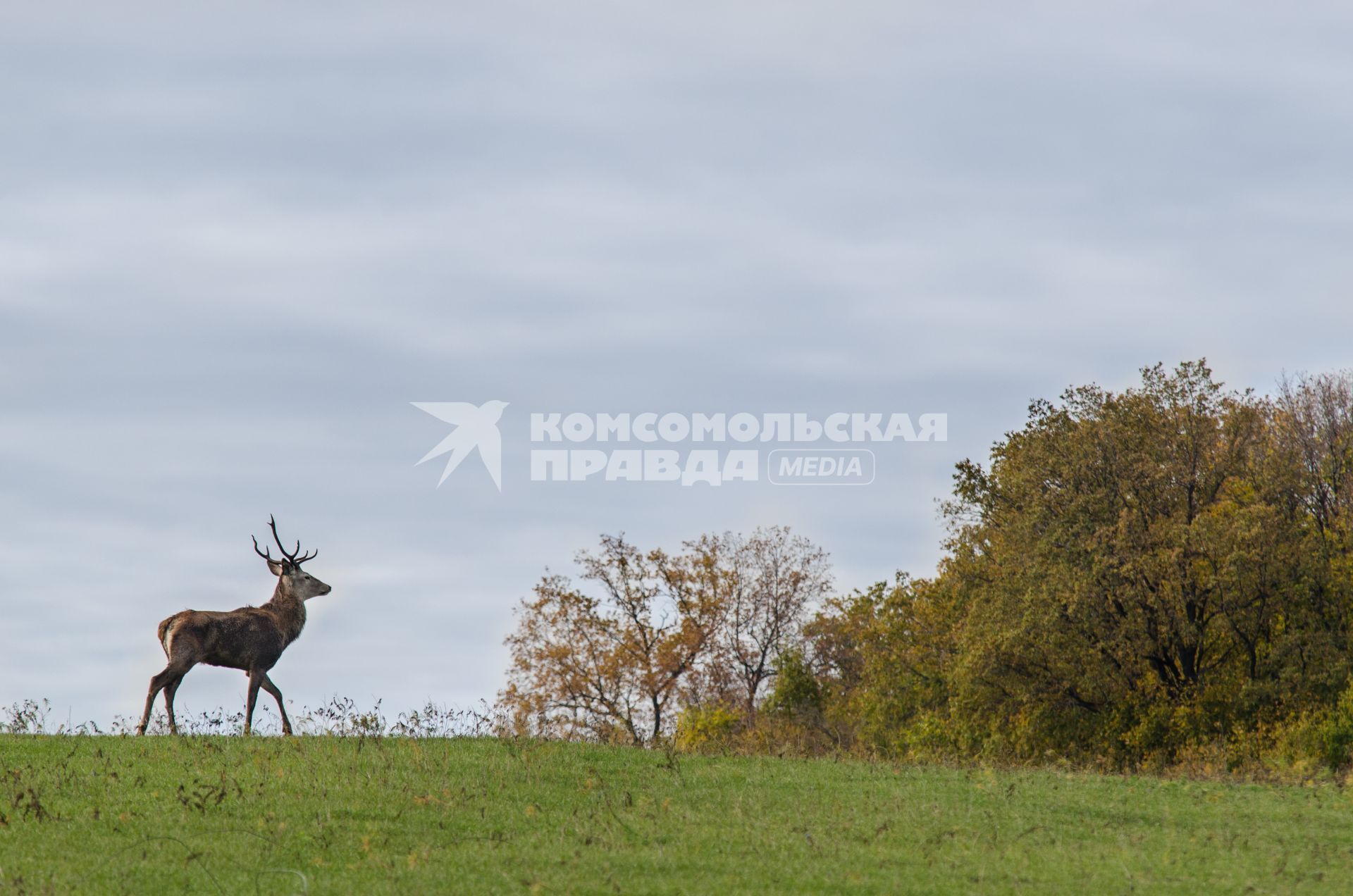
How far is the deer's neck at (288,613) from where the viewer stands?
24734mm

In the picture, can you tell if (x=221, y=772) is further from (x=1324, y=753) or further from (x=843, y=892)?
(x=1324, y=753)

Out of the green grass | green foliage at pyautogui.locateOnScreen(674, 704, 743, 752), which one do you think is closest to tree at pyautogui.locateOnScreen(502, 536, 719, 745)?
green foliage at pyautogui.locateOnScreen(674, 704, 743, 752)

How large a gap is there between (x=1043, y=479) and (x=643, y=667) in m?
25.4

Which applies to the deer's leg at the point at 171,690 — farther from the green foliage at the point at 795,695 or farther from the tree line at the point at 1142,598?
the green foliage at the point at 795,695

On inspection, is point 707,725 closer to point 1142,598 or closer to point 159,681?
point 1142,598

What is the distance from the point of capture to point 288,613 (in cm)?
2498

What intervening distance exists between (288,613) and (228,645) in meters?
1.48

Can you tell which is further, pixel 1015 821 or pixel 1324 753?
pixel 1324 753

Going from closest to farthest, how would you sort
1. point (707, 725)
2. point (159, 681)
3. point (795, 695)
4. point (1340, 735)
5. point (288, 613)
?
point (159, 681) < point (288, 613) < point (1340, 735) < point (707, 725) < point (795, 695)

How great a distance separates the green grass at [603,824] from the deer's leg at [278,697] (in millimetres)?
1762

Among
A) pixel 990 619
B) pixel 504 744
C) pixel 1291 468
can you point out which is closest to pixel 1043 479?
pixel 990 619

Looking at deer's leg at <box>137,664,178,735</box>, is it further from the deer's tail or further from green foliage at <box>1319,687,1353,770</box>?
green foliage at <box>1319,687,1353,770</box>

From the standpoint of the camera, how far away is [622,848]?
14.4 meters

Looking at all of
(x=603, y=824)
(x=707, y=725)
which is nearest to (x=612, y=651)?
(x=707, y=725)
